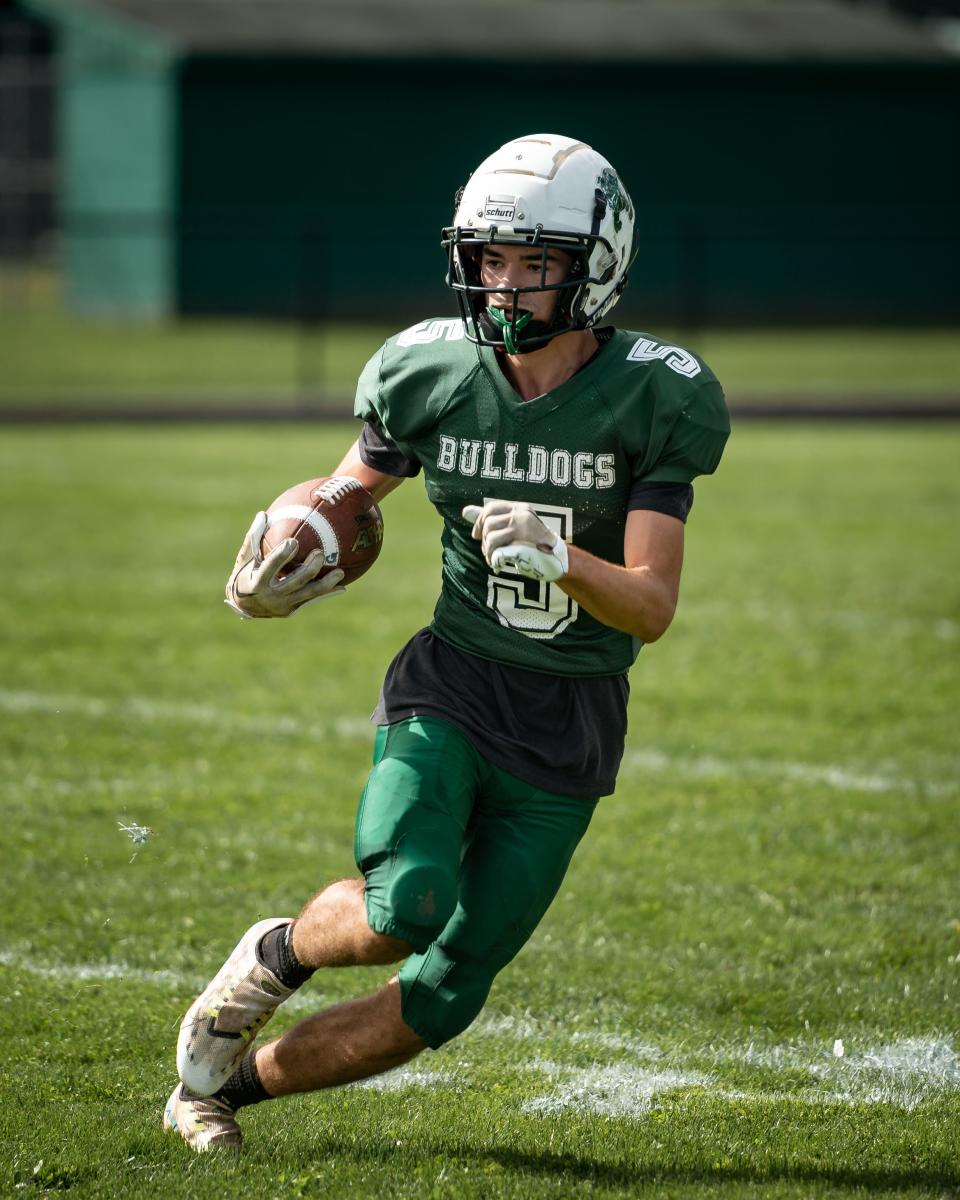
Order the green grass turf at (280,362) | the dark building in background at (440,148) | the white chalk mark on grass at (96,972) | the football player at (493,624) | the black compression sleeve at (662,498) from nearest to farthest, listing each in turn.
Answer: the football player at (493,624) → the black compression sleeve at (662,498) → the white chalk mark on grass at (96,972) → the green grass turf at (280,362) → the dark building in background at (440,148)

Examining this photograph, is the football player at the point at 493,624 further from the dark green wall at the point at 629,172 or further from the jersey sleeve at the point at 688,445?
the dark green wall at the point at 629,172

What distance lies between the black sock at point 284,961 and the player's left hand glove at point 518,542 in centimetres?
84

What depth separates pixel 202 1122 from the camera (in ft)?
10.4

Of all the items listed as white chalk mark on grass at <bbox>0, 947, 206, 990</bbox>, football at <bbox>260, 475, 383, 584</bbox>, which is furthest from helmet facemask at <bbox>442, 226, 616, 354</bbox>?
white chalk mark on grass at <bbox>0, 947, 206, 990</bbox>

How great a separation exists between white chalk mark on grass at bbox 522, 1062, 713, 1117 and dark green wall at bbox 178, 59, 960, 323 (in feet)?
68.4

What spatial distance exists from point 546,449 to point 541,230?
1.32 ft

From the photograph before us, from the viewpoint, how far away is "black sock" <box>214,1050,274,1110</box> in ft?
10.6

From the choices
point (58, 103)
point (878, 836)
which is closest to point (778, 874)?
point (878, 836)

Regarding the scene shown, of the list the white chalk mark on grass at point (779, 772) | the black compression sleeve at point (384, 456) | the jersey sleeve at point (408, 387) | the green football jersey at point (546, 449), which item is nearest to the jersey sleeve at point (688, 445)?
the green football jersey at point (546, 449)

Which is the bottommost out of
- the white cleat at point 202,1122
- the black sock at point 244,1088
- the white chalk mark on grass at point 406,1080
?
the white chalk mark on grass at point 406,1080

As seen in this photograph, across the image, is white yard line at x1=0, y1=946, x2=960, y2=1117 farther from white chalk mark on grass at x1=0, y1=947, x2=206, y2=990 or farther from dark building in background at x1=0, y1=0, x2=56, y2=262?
dark building in background at x1=0, y1=0, x2=56, y2=262

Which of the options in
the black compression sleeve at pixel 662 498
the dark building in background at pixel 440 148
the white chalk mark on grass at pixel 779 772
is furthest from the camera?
the dark building in background at pixel 440 148

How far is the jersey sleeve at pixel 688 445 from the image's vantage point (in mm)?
3213

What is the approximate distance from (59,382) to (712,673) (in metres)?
Result: 12.3
